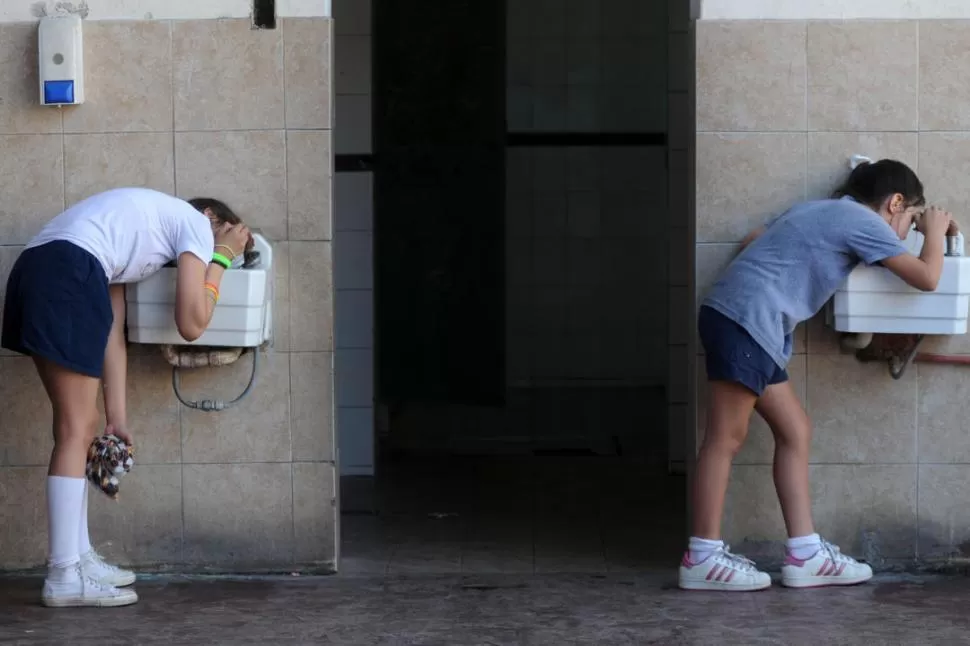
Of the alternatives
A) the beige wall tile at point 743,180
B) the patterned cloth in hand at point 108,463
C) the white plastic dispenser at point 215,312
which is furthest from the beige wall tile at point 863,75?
the patterned cloth in hand at point 108,463

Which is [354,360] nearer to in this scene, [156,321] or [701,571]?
[156,321]

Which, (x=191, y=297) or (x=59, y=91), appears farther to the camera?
(x=59, y=91)

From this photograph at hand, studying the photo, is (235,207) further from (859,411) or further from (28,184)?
(859,411)

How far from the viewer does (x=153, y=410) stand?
4.66m

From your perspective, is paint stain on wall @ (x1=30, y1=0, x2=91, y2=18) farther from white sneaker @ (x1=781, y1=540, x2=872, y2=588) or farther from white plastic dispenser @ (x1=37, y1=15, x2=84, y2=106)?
white sneaker @ (x1=781, y1=540, x2=872, y2=588)

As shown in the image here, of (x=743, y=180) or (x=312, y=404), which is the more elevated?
(x=743, y=180)

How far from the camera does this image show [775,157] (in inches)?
A: 179

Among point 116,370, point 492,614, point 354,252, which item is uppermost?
point 354,252

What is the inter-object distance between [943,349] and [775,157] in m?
0.85

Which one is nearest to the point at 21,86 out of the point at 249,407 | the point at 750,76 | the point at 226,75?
the point at 226,75

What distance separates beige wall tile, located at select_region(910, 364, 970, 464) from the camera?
15.1 feet

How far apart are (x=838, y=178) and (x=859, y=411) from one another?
2.57 ft

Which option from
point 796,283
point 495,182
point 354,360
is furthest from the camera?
point 495,182

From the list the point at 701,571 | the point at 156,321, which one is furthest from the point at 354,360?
the point at 701,571
